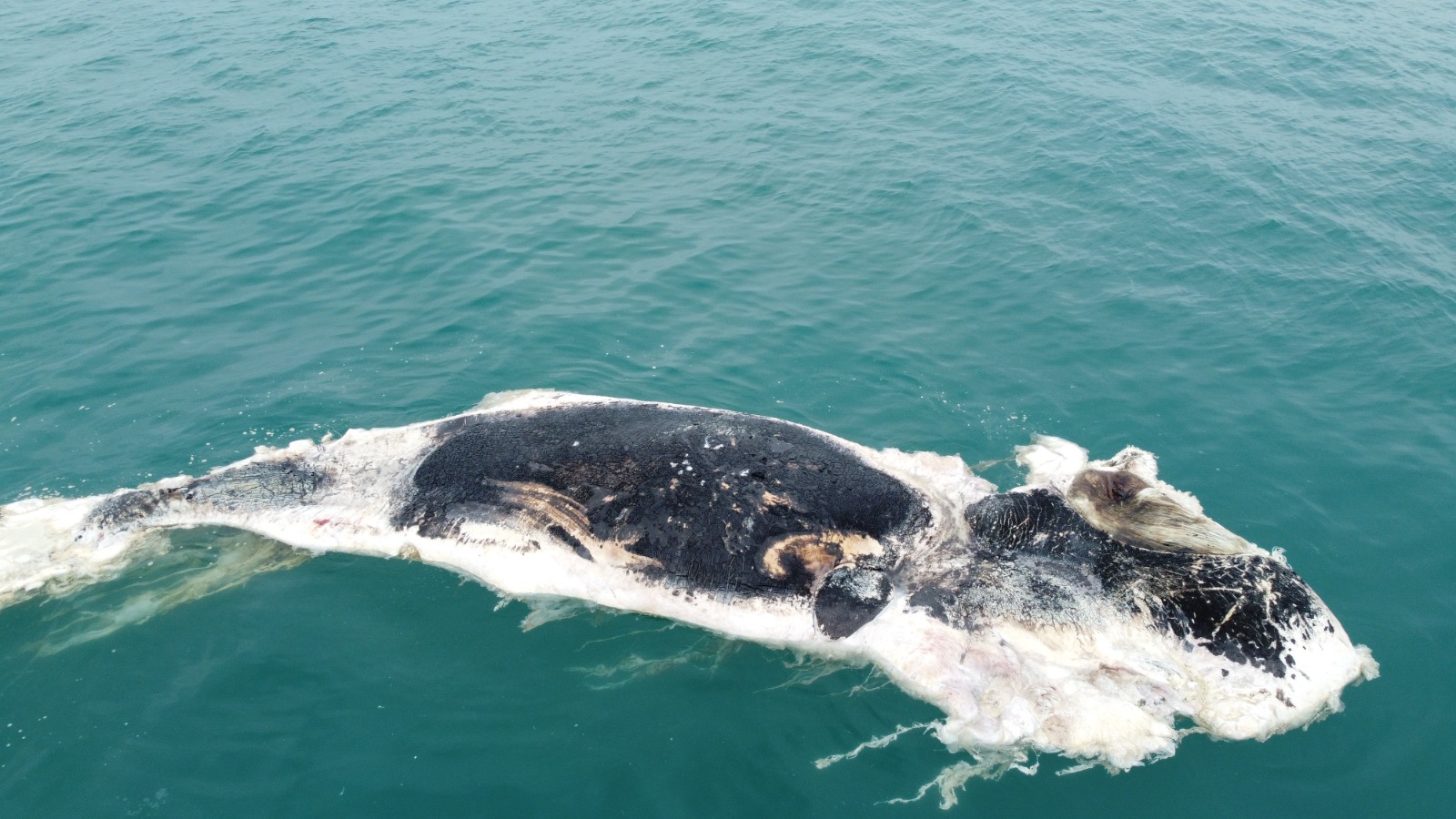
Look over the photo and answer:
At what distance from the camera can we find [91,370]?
A: 16.4m

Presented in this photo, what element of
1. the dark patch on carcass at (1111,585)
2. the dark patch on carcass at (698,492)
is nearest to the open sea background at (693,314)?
the dark patch on carcass at (698,492)

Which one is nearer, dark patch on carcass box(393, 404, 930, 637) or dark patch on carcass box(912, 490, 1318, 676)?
dark patch on carcass box(912, 490, 1318, 676)

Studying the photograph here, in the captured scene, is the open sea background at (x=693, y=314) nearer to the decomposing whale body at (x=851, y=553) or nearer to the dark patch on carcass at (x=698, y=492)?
the decomposing whale body at (x=851, y=553)

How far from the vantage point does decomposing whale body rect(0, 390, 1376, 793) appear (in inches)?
383

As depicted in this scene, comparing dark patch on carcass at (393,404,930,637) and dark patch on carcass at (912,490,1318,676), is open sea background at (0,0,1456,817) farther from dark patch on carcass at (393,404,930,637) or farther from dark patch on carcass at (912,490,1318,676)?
dark patch on carcass at (912,490,1318,676)

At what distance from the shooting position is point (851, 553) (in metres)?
10.7

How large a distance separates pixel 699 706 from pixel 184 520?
8.14 metres

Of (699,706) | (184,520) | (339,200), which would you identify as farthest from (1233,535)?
(339,200)

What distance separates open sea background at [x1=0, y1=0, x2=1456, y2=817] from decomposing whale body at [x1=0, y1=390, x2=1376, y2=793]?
0.49 metres

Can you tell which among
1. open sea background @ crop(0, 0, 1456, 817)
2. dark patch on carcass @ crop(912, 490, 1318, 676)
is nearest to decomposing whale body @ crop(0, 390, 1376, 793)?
dark patch on carcass @ crop(912, 490, 1318, 676)

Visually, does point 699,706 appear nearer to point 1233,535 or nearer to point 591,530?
point 591,530

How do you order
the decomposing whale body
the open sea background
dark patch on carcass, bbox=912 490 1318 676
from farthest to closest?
dark patch on carcass, bbox=912 490 1318 676
the decomposing whale body
the open sea background

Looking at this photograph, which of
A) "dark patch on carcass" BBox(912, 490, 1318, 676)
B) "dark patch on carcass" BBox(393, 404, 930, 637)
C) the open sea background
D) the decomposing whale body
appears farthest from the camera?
"dark patch on carcass" BBox(393, 404, 930, 637)

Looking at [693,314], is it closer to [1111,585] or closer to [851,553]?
[851,553]
